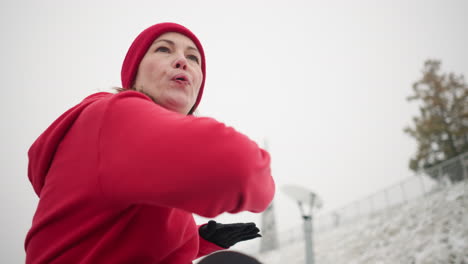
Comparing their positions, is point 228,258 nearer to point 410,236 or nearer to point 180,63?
point 180,63

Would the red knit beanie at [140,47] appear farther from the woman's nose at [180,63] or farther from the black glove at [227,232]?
the black glove at [227,232]

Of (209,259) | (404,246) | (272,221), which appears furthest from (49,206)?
(272,221)

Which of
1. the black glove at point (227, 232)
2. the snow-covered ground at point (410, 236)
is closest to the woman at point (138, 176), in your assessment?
the black glove at point (227, 232)

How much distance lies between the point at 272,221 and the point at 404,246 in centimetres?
1892

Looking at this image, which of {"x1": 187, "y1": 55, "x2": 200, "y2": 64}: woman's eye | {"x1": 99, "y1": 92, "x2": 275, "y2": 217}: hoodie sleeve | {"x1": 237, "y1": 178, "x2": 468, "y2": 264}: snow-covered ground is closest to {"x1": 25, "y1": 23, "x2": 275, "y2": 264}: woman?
{"x1": 99, "y1": 92, "x2": 275, "y2": 217}: hoodie sleeve

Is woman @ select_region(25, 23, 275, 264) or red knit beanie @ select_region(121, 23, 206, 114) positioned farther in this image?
red knit beanie @ select_region(121, 23, 206, 114)

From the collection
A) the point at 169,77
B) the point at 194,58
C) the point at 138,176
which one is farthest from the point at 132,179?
the point at 194,58

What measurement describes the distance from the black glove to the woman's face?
96 cm

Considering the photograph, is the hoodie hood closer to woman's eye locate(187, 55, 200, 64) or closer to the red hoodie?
the red hoodie

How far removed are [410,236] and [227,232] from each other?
11827 millimetres

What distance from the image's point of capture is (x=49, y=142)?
0.96m

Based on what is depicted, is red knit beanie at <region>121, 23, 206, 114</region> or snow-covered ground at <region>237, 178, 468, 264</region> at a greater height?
red knit beanie at <region>121, 23, 206, 114</region>

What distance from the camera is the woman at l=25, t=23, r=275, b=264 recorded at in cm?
64

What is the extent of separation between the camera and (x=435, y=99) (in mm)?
18016
